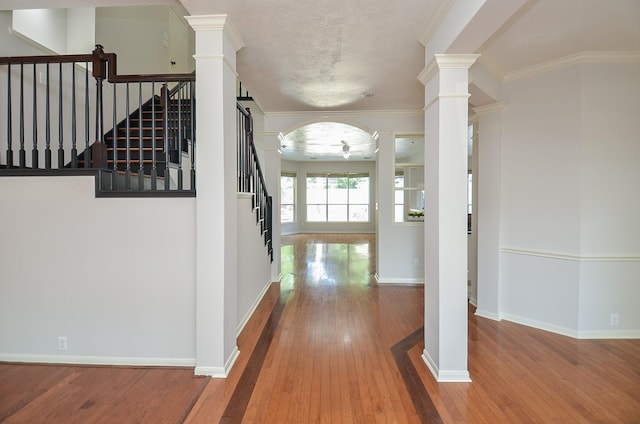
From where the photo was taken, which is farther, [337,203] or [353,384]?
[337,203]

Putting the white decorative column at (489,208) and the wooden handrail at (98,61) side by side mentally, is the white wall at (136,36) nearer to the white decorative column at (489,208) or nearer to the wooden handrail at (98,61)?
the wooden handrail at (98,61)

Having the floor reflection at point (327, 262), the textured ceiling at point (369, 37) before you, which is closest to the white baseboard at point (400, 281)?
the floor reflection at point (327, 262)

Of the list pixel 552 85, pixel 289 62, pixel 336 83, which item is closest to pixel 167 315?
pixel 289 62

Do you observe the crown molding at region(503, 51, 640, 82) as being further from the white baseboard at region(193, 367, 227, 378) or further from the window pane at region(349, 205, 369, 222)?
the window pane at region(349, 205, 369, 222)

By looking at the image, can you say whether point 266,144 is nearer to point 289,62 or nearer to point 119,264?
point 289,62

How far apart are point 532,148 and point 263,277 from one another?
380cm

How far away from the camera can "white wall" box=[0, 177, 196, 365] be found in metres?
2.68

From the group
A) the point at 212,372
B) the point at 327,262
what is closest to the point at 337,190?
the point at 327,262

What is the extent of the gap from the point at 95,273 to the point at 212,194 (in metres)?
1.23

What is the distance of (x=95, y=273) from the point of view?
269 centimetres

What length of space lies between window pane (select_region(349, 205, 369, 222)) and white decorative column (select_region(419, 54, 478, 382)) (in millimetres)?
10552

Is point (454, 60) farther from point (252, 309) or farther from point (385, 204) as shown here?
point (252, 309)

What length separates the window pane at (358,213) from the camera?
43.2 feet

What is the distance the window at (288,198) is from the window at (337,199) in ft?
2.04
